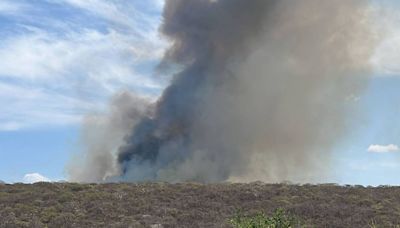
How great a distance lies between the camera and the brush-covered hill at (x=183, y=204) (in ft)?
115

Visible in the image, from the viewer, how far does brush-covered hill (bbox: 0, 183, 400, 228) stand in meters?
35.1

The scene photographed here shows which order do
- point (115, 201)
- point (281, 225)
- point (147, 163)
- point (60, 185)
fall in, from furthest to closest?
point (147, 163) → point (60, 185) → point (115, 201) → point (281, 225)

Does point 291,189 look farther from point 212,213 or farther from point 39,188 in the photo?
point 39,188

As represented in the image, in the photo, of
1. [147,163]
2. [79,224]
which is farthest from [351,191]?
[147,163]

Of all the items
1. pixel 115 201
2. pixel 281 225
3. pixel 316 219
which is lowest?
pixel 281 225

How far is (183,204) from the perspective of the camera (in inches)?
1640

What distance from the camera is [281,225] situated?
18.4 metres

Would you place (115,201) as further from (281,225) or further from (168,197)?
(281,225)

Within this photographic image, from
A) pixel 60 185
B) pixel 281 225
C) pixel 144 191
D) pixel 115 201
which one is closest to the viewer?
pixel 281 225

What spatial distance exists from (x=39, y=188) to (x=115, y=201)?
9587 mm

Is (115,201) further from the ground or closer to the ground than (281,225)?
further from the ground

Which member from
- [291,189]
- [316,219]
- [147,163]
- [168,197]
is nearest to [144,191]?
[168,197]

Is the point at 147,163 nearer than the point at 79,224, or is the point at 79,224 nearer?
the point at 79,224

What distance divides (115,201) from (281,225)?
26.1m
